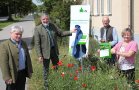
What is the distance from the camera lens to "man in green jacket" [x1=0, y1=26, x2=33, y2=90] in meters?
7.08

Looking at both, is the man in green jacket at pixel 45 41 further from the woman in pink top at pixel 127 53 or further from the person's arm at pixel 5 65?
the person's arm at pixel 5 65

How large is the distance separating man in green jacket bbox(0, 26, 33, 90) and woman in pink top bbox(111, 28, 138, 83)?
5.73ft

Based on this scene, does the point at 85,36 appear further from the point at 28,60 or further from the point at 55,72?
the point at 28,60

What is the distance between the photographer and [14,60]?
719 cm

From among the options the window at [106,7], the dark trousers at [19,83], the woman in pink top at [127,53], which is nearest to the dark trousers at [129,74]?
the woman in pink top at [127,53]

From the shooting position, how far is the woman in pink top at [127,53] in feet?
26.0

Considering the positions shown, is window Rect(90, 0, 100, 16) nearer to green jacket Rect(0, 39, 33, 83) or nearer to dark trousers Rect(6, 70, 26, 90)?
dark trousers Rect(6, 70, 26, 90)

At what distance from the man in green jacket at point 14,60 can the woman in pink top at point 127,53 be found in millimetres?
1748

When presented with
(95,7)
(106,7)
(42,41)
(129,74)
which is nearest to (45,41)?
(42,41)

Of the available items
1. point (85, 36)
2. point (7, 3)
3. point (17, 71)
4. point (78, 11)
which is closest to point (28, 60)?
point (17, 71)

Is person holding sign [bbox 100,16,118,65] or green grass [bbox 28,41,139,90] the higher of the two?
person holding sign [bbox 100,16,118,65]

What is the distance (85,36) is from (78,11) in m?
1.24

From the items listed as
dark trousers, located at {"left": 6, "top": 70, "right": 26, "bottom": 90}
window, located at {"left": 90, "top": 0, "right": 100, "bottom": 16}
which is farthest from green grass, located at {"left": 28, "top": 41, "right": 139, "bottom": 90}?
window, located at {"left": 90, "top": 0, "right": 100, "bottom": 16}

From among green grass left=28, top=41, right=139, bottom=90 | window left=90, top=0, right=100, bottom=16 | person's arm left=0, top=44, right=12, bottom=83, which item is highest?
window left=90, top=0, right=100, bottom=16
